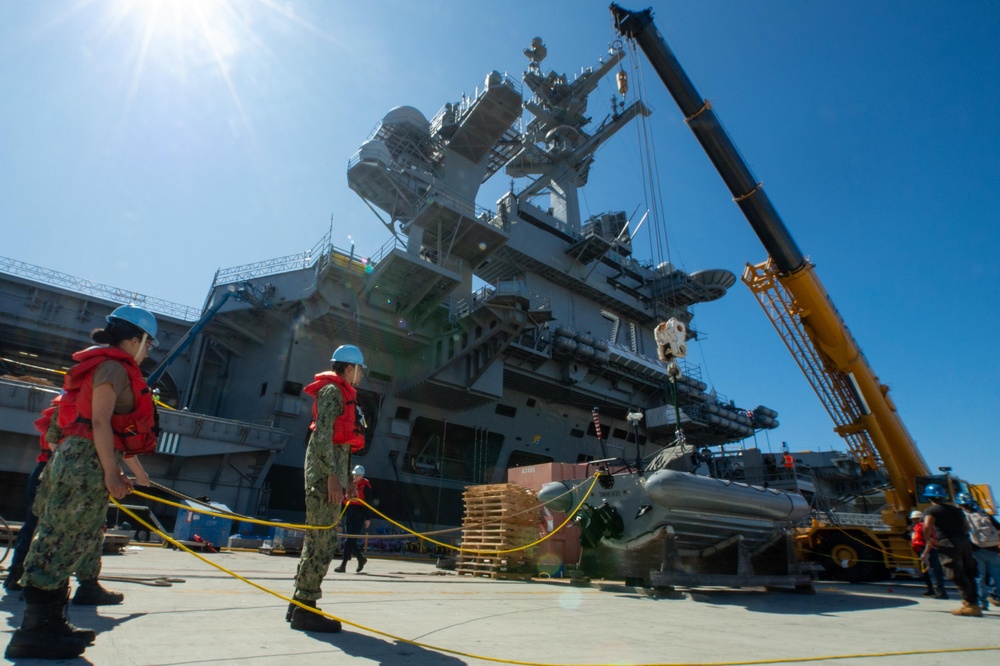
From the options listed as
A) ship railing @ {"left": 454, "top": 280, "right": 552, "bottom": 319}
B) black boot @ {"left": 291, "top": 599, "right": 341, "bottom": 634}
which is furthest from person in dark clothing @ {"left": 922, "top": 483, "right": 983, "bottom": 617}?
ship railing @ {"left": 454, "top": 280, "right": 552, "bottom": 319}

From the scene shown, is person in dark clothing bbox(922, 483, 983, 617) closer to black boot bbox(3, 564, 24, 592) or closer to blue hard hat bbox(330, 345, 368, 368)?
blue hard hat bbox(330, 345, 368, 368)

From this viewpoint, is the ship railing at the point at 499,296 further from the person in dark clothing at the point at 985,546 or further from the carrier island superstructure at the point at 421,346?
the person in dark clothing at the point at 985,546

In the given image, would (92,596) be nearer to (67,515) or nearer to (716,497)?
(67,515)

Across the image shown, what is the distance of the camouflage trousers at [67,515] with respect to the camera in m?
2.29

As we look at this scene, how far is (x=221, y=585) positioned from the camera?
16.8ft

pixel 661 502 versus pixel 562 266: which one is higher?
pixel 562 266

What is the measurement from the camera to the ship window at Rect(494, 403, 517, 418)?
2432 cm

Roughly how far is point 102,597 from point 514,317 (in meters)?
15.4

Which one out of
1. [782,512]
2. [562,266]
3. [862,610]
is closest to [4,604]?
[862,610]

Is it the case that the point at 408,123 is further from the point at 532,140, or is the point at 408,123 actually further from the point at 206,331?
the point at 206,331

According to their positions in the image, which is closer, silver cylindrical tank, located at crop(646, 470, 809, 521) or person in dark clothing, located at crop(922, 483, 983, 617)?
person in dark clothing, located at crop(922, 483, 983, 617)

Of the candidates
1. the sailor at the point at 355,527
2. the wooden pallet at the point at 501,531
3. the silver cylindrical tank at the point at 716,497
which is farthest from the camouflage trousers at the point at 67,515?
the wooden pallet at the point at 501,531

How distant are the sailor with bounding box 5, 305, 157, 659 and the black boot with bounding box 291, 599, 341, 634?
3.35 feet

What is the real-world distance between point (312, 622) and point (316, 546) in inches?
17.0
